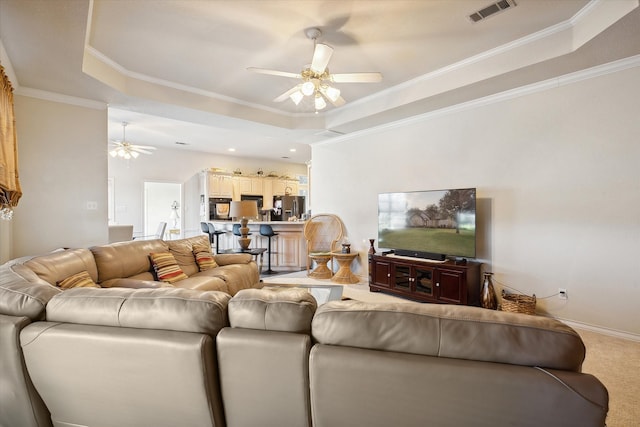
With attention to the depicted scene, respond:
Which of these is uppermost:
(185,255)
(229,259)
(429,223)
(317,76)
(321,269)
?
(317,76)

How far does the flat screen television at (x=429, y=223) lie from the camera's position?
368 centimetres

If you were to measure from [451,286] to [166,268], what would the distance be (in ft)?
10.8

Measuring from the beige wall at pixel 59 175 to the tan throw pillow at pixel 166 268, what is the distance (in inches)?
50.7

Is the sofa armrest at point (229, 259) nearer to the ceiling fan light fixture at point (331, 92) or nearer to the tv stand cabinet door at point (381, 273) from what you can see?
the tv stand cabinet door at point (381, 273)

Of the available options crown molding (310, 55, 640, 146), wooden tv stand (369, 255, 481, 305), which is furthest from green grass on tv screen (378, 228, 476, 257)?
crown molding (310, 55, 640, 146)

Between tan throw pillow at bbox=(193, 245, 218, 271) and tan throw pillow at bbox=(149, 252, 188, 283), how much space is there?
0.44 meters

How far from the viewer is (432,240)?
4.02m

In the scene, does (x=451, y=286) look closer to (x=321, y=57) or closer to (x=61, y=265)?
(x=321, y=57)

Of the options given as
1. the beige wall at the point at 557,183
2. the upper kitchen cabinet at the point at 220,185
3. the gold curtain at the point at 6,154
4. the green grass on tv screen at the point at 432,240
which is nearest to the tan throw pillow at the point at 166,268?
the gold curtain at the point at 6,154

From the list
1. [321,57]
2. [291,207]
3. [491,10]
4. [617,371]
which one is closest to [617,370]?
[617,371]

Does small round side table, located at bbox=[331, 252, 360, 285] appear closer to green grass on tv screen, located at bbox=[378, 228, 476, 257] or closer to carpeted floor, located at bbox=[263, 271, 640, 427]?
green grass on tv screen, located at bbox=[378, 228, 476, 257]

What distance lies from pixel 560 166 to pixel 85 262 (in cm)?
467

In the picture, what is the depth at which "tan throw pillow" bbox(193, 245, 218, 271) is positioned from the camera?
12.5ft

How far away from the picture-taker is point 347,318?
1.05m
